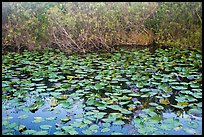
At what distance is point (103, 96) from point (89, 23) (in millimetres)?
3695

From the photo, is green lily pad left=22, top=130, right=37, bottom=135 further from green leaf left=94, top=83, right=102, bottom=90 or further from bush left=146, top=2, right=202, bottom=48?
bush left=146, top=2, right=202, bottom=48

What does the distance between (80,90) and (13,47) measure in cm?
412

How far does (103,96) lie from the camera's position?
3.99m

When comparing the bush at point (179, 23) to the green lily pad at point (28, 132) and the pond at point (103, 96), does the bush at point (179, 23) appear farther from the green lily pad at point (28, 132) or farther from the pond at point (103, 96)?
the green lily pad at point (28, 132)

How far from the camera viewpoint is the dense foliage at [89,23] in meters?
7.23

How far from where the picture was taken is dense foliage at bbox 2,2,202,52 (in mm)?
7230

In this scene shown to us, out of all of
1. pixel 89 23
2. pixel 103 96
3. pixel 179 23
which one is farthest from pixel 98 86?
pixel 179 23

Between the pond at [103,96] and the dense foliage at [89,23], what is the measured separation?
143 cm

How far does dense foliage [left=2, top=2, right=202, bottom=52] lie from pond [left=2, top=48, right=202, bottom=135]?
1.43 metres

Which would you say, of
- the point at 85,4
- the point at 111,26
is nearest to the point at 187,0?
the point at 111,26

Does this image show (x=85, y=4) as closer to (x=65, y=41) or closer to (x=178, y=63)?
(x=65, y=41)

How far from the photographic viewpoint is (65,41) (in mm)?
7301

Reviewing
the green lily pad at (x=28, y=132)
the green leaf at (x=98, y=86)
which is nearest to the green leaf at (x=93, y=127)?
the green lily pad at (x=28, y=132)

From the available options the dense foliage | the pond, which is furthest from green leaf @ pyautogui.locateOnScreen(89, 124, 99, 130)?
the dense foliage
